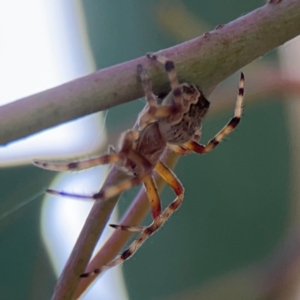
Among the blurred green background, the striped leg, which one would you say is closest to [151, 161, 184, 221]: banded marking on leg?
the striped leg

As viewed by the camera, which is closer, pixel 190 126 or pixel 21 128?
pixel 21 128

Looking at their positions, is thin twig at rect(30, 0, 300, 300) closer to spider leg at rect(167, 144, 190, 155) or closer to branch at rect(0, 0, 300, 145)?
branch at rect(0, 0, 300, 145)

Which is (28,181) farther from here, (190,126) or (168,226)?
(190,126)

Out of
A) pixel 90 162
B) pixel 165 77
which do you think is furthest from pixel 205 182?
pixel 165 77

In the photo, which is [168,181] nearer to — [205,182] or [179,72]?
[179,72]

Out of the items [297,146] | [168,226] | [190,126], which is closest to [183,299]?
[168,226]

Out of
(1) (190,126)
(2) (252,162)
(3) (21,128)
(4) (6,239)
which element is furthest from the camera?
(2) (252,162)
